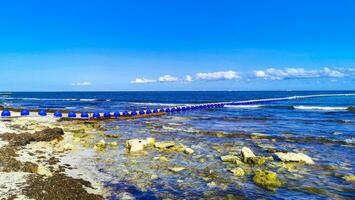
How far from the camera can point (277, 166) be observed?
15273mm

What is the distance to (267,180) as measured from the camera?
12609 millimetres

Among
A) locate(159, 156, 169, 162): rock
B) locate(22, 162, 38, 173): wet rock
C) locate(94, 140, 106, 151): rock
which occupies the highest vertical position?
locate(22, 162, 38, 173): wet rock

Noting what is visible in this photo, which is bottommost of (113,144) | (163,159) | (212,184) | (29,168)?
(212,184)

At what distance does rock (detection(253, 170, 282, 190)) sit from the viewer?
12305 millimetres

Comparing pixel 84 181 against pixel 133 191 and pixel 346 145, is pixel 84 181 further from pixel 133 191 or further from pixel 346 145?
pixel 346 145

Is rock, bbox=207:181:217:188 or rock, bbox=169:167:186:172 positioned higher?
rock, bbox=169:167:186:172

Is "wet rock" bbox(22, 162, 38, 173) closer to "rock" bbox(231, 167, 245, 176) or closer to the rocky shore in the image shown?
the rocky shore

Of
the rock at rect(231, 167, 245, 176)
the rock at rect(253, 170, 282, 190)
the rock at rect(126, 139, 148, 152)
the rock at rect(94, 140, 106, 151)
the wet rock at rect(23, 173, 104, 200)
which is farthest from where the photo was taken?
the rock at rect(94, 140, 106, 151)

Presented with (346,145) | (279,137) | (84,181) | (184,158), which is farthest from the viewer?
(279,137)

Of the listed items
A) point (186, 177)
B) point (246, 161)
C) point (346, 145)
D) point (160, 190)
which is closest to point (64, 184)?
point (160, 190)

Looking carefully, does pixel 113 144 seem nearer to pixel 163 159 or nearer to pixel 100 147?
pixel 100 147

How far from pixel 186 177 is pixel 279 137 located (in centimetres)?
1388

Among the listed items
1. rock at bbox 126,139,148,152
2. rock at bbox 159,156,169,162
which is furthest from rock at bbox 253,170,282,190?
rock at bbox 126,139,148,152

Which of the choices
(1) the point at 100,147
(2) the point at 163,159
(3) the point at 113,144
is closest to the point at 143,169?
(2) the point at 163,159
